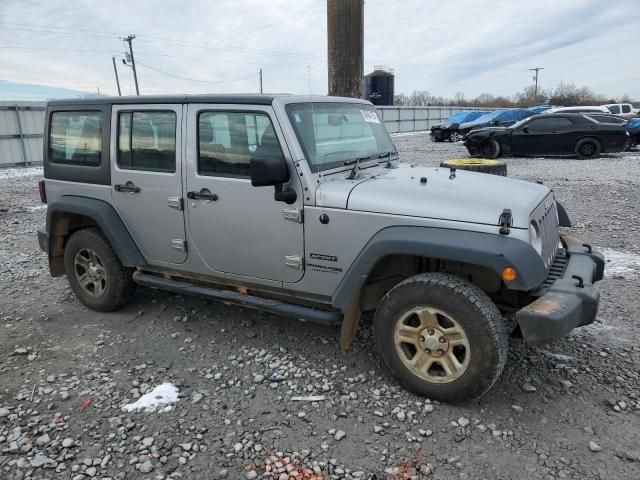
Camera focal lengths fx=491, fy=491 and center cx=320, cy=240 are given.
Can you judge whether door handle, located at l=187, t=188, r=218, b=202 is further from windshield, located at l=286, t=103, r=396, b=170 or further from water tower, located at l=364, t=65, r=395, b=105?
water tower, located at l=364, t=65, r=395, b=105

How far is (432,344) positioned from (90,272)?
3.23 metres

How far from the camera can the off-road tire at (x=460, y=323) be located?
2805 mm

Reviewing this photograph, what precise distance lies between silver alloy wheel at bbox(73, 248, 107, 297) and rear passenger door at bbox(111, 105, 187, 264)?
1.89 feet

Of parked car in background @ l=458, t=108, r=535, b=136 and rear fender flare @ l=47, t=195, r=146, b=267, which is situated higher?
parked car in background @ l=458, t=108, r=535, b=136

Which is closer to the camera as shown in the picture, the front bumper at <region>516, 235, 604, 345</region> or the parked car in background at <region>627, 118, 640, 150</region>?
the front bumper at <region>516, 235, 604, 345</region>

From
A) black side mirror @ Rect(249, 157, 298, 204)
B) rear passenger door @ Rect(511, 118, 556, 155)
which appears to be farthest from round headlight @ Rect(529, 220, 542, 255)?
rear passenger door @ Rect(511, 118, 556, 155)

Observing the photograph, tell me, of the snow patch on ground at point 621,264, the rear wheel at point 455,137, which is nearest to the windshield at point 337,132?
the snow patch on ground at point 621,264

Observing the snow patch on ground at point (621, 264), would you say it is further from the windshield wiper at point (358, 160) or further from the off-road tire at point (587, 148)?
the off-road tire at point (587, 148)

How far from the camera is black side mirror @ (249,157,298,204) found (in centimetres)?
301

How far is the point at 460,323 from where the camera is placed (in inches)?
113

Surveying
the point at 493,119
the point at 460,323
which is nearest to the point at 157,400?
the point at 460,323

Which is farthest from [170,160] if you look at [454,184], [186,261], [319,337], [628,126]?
[628,126]

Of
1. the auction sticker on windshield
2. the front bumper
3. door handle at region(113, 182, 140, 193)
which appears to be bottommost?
the front bumper

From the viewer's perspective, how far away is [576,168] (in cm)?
1327
